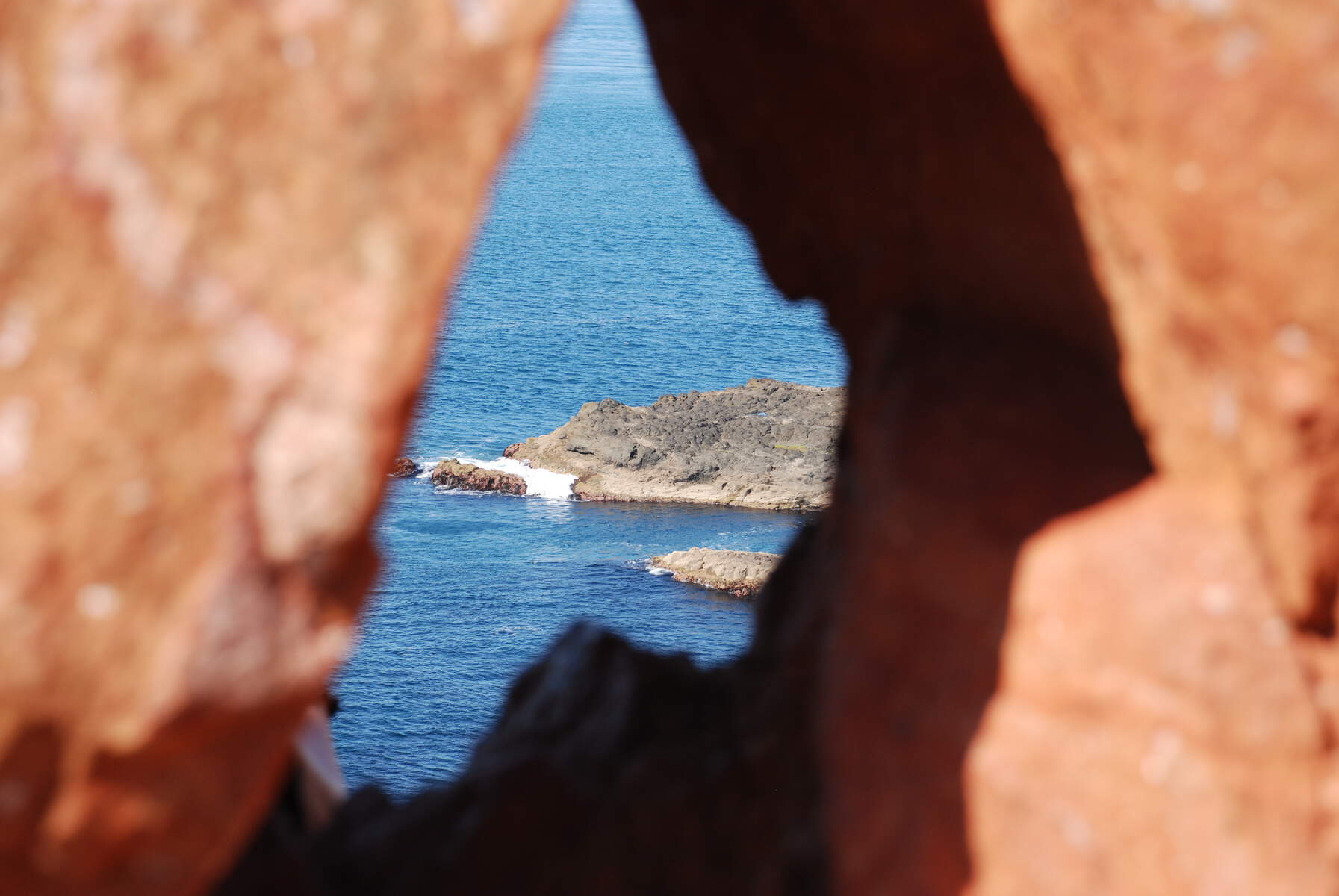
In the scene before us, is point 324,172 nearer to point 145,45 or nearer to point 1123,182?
point 145,45

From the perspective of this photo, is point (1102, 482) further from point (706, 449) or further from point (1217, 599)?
point (706, 449)

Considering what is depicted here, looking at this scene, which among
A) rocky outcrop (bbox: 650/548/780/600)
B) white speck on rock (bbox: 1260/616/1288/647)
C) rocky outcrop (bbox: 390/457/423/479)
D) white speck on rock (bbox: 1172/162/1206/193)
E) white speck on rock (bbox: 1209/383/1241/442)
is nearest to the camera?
white speck on rock (bbox: 1172/162/1206/193)

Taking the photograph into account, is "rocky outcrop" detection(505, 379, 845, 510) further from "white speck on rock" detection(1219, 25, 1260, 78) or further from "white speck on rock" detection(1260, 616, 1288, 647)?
"white speck on rock" detection(1219, 25, 1260, 78)

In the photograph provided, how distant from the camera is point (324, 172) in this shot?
2.77 meters

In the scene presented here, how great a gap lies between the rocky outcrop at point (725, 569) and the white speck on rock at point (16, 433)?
4282 cm

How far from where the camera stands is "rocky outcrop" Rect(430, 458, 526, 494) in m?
55.9

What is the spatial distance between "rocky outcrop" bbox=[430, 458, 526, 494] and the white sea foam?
0.92ft

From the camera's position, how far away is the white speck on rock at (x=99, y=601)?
8.54ft

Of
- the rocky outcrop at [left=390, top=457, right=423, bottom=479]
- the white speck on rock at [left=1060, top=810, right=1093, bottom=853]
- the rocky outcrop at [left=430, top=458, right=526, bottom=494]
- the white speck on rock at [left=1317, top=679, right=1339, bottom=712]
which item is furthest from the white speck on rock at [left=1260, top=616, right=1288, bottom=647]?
the rocky outcrop at [left=390, top=457, right=423, bottom=479]

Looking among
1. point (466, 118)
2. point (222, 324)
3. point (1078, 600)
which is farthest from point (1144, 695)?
point (222, 324)

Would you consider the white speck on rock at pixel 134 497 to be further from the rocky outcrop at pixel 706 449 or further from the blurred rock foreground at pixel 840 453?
the rocky outcrop at pixel 706 449

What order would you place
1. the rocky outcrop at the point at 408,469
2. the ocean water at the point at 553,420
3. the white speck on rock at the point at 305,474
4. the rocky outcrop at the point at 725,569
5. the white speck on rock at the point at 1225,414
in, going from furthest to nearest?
the rocky outcrop at the point at 408,469 → the rocky outcrop at the point at 725,569 → the ocean water at the point at 553,420 → the white speck on rock at the point at 1225,414 → the white speck on rock at the point at 305,474

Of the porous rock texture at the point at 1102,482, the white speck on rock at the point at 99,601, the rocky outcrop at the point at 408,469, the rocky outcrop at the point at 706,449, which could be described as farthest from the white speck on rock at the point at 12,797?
the rocky outcrop at the point at 408,469

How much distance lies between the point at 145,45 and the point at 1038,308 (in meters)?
2.97
